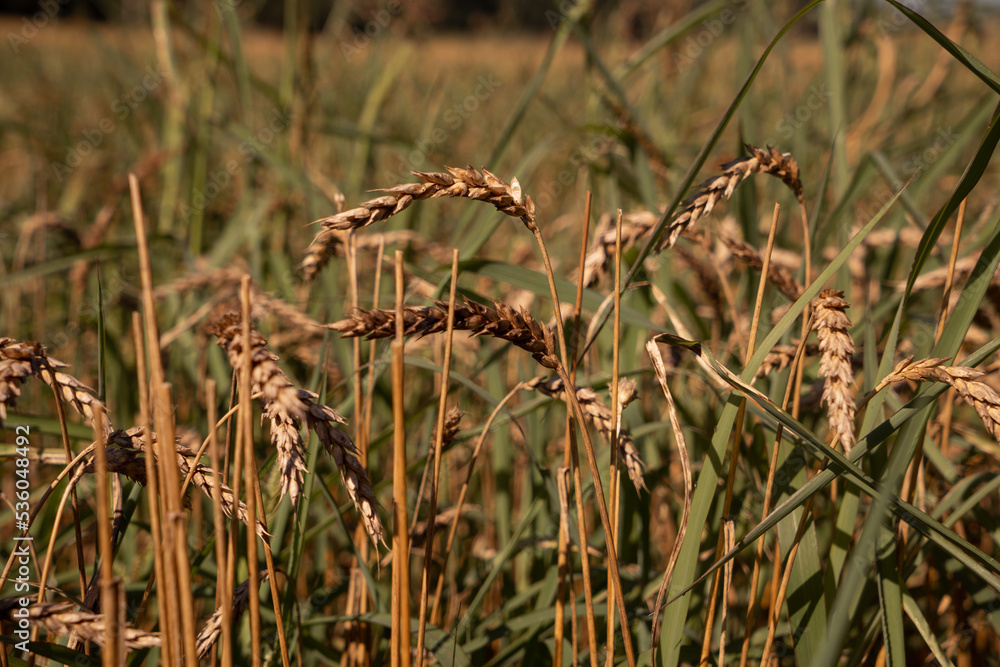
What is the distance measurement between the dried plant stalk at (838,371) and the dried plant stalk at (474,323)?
0.28m

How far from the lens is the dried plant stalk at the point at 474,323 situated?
66cm

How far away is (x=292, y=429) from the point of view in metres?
0.60

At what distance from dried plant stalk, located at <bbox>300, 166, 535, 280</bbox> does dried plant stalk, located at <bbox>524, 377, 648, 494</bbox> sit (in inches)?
8.9

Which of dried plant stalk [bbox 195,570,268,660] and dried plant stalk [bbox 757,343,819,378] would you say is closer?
dried plant stalk [bbox 195,570,268,660]

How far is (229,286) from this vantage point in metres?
1.57

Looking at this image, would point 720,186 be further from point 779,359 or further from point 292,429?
point 292,429

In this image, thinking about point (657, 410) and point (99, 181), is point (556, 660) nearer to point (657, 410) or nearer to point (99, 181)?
point (657, 410)

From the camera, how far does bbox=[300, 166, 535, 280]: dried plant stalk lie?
0.63m

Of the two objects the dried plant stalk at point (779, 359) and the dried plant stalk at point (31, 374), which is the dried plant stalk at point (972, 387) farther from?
the dried plant stalk at point (31, 374)
